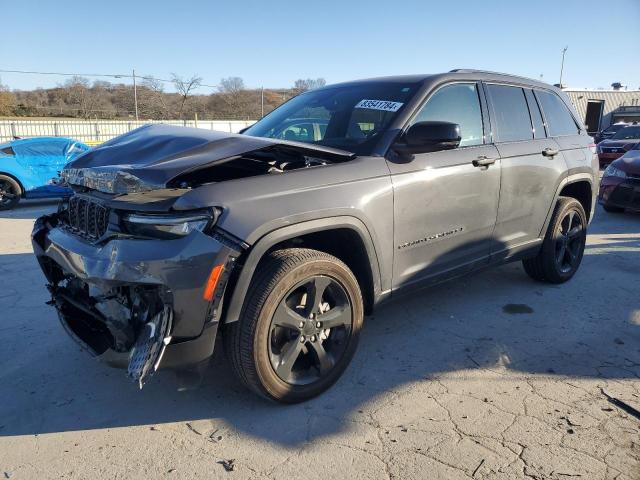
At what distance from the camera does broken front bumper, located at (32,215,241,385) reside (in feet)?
7.74

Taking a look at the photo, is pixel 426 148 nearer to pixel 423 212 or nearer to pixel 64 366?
pixel 423 212

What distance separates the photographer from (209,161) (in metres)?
2.60

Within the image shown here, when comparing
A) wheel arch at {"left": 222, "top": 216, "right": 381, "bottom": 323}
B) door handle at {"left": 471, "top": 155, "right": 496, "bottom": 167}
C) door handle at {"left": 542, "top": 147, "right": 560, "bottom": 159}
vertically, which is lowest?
wheel arch at {"left": 222, "top": 216, "right": 381, "bottom": 323}

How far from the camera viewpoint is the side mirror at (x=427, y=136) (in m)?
3.08

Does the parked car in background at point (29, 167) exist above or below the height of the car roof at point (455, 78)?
below

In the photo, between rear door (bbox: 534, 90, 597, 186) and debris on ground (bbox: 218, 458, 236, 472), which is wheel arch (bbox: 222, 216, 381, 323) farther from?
rear door (bbox: 534, 90, 597, 186)

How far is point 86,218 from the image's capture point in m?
2.84

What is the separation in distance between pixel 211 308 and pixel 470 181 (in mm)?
2147

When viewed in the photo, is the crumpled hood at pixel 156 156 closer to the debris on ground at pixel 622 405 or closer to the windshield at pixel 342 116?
the windshield at pixel 342 116

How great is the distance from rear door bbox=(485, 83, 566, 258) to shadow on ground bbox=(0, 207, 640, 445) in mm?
669

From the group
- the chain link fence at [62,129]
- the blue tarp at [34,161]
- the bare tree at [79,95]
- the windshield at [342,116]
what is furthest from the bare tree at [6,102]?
the windshield at [342,116]

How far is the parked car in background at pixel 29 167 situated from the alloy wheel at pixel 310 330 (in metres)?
9.00

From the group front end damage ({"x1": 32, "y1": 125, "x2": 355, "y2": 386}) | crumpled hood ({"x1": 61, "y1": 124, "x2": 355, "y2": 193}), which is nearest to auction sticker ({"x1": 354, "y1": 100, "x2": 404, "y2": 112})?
crumpled hood ({"x1": 61, "y1": 124, "x2": 355, "y2": 193})

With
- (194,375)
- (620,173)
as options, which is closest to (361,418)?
(194,375)
